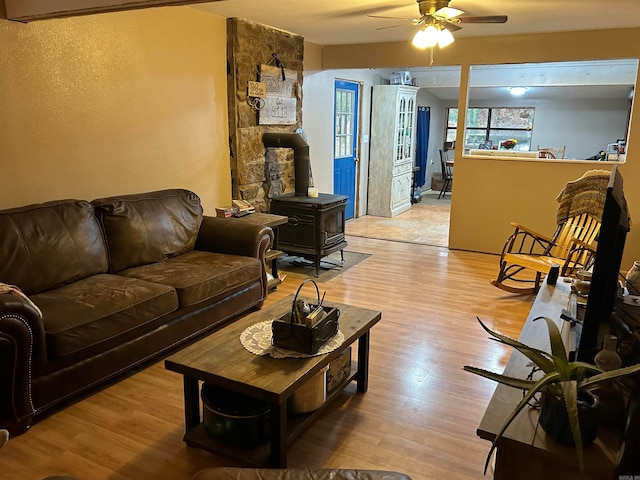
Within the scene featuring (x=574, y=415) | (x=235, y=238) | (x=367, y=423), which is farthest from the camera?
(x=235, y=238)

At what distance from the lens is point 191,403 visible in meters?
2.20

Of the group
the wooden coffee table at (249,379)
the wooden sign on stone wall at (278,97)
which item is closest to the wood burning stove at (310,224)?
the wooden sign on stone wall at (278,97)

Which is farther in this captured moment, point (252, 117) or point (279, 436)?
Answer: point (252, 117)

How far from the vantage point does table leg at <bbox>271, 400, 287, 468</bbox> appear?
6.42ft

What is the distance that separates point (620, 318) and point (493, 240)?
3917 mm

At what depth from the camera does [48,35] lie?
309cm

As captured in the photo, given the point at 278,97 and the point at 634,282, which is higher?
the point at 278,97

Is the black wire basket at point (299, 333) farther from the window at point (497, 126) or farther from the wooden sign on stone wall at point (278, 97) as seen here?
the window at point (497, 126)

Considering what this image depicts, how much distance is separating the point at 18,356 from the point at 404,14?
12.2 feet

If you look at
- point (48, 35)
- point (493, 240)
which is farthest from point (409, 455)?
point (493, 240)

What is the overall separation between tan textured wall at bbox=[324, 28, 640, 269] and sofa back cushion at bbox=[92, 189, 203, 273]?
297 cm

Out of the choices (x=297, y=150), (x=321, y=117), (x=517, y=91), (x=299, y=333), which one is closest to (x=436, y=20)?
(x=297, y=150)

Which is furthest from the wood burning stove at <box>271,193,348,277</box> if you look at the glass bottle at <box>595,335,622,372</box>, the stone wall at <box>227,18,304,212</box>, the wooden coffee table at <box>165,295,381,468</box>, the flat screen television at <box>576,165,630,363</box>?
the glass bottle at <box>595,335,622,372</box>

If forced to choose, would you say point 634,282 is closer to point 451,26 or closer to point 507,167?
point 451,26
